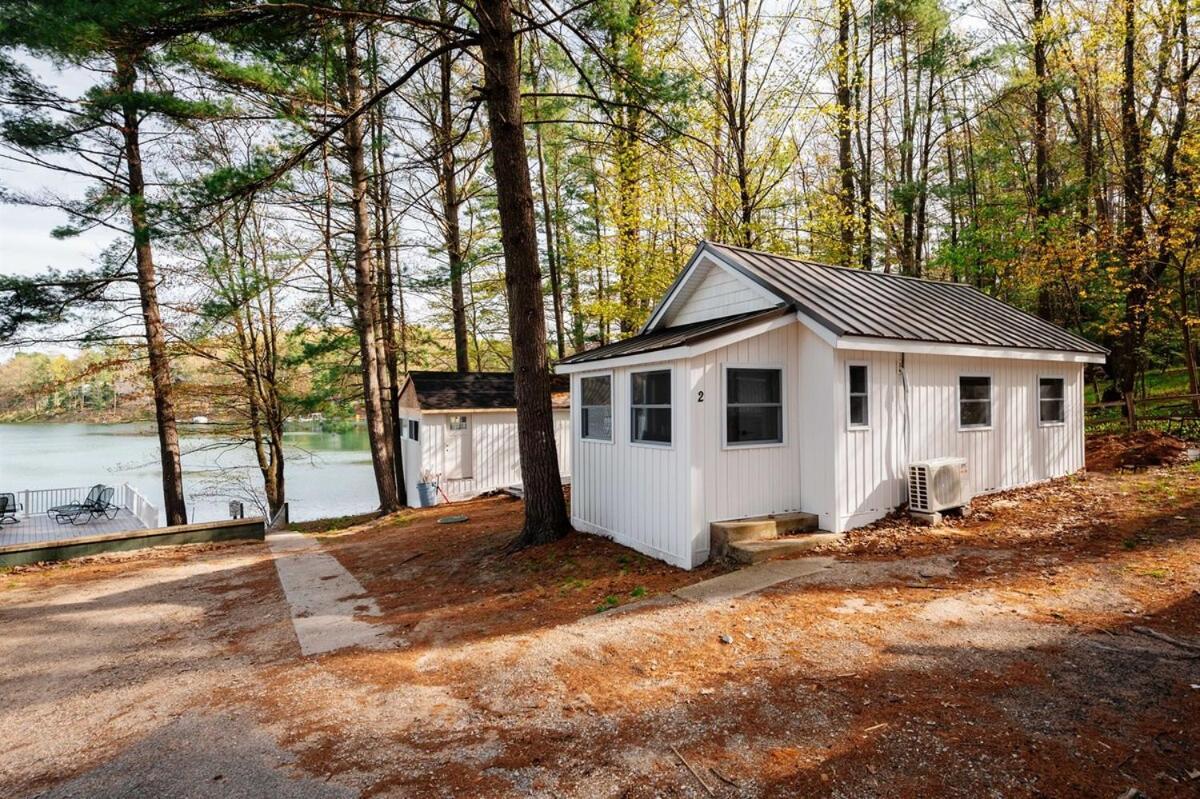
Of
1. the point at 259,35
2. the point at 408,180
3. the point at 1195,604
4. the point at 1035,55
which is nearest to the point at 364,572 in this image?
the point at 259,35

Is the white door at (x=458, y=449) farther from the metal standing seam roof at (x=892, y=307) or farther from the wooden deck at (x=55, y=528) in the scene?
the metal standing seam roof at (x=892, y=307)

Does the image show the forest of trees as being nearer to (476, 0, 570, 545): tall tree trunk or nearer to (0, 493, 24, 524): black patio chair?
(476, 0, 570, 545): tall tree trunk

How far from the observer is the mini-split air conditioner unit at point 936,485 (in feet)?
23.8

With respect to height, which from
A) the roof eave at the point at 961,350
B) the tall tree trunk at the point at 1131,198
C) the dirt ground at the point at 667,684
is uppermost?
the tall tree trunk at the point at 1131,198

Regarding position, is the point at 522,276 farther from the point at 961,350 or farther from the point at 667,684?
the point at 961,350

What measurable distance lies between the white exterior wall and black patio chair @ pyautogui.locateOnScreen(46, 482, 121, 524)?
335 inches

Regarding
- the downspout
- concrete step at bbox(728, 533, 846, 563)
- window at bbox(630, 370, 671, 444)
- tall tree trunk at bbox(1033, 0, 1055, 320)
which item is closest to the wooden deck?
window at bbox(630, 370, 671, 444)

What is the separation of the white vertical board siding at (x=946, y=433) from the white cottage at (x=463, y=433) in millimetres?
8961

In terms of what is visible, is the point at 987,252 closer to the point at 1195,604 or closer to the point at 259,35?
the point at 1195,604

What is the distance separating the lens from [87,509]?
15.8 metres

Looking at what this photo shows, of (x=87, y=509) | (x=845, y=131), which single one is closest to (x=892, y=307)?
(x=845, y=131)

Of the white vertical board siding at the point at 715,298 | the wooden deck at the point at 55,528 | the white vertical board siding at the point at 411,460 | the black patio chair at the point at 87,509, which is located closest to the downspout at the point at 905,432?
the white vertical board siding at the point at 715,298

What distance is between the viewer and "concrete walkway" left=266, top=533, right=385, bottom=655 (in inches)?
203

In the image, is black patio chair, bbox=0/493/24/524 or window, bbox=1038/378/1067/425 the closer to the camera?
window, bbox=1038/378/1067/425
